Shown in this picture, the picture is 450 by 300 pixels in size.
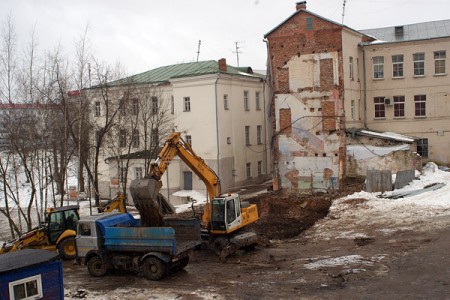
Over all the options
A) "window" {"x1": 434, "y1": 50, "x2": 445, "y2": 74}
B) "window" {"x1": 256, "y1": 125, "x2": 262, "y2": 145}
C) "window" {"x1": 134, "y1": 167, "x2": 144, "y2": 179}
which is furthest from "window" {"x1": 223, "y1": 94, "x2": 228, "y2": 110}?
"window" {"x1": 434, "y1": 50, "x2": 445, "y2": 74}

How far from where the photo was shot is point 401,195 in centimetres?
2453

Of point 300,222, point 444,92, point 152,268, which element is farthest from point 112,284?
point 444,92

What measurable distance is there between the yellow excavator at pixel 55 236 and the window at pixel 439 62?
25.9 metres

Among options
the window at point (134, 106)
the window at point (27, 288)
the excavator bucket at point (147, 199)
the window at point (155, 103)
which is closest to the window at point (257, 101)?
the window at point (155, 103)

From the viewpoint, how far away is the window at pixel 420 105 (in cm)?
3309

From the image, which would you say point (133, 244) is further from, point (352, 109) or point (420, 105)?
point (420, 105)

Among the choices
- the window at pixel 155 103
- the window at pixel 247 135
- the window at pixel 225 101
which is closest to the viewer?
the window at pixel 225 101

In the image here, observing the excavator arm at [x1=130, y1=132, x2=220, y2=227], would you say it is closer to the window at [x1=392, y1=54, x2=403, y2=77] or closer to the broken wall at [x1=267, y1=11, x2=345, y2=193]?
the broken wall at [x1=267, y1=11, x2=345, y2=193]

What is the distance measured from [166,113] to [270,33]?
11.9 meters

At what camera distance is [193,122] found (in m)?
37.6

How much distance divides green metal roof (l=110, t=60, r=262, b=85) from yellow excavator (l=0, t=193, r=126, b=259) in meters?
17.3

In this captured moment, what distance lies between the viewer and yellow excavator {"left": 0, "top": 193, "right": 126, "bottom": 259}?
19.1 meters

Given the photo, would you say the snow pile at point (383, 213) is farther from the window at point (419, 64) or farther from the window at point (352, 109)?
the window at point (419, 64)

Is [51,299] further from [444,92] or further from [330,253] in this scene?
[444,92]
